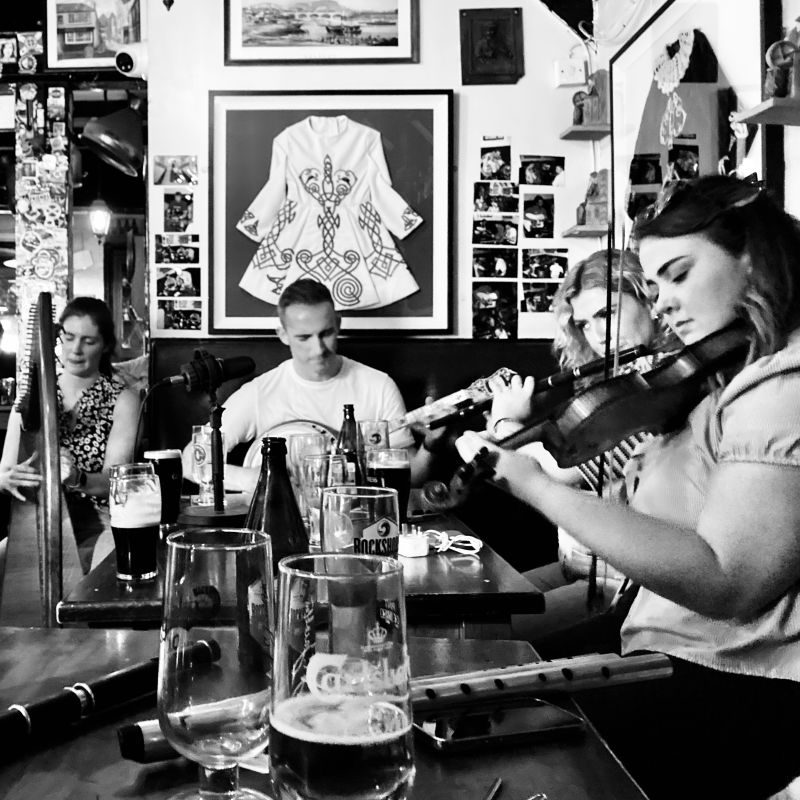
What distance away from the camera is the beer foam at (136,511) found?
1.35 m

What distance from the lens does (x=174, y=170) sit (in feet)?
11.5

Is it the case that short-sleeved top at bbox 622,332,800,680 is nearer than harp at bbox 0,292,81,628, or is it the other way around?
short-sleeved top at bbox 622,332,800,680

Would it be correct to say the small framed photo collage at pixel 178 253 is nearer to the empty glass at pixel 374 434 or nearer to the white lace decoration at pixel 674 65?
the empty glass at pixel 374 434

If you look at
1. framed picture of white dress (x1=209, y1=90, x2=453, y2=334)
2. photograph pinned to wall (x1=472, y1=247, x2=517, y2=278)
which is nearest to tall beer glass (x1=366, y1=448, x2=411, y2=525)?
framed picture of white dress (x1=209, y1=90, x2=453, y2=334)

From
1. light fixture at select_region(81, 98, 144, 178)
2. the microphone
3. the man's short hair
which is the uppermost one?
light fixture at select_region(81, 98, 144, 178)

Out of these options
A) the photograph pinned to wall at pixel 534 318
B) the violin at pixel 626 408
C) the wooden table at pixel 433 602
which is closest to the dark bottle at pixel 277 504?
the wooden table at pixel 433 602

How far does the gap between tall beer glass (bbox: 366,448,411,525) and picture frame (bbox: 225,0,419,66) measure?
2.29 m

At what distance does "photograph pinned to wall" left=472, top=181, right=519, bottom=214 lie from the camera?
3.53 m

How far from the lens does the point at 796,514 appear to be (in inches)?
40.0

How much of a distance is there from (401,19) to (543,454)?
2.12 meters

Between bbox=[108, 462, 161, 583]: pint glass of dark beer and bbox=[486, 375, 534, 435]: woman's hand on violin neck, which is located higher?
bbox=[486, 375, 534, 435]: woman's hand on violin neck

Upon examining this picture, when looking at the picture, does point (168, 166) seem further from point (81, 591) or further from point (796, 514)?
point (796, 514)

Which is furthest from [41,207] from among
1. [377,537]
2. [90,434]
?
[377,537]

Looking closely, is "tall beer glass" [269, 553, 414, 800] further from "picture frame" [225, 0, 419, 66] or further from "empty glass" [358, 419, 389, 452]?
"picture frame" [225, 0, 419, 66]
